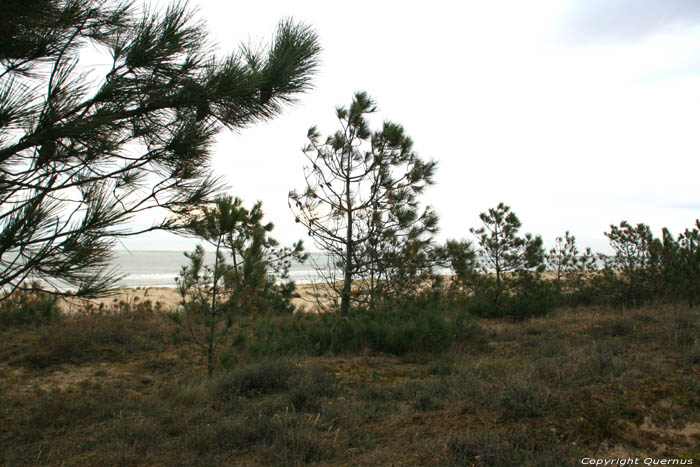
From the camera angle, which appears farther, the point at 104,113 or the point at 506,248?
the point at 506,248

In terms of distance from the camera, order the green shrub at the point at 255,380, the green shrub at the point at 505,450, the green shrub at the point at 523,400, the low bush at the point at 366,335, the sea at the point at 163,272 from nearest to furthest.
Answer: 1. the green shrub at the point at 505,450
2. the green shrub at the point at 523,400
3. the green shrub at the point at 255,380
4. the low bush at the point at 366,335
5. the sea at the point at 163,272

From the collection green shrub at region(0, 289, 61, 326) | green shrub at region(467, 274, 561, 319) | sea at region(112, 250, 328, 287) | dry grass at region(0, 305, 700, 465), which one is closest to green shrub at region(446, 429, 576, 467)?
dry grass at region(0, 305, 700, 465)

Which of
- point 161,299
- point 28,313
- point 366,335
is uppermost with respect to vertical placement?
point 161,299

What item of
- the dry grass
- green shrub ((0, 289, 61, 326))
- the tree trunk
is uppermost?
the tree trunk

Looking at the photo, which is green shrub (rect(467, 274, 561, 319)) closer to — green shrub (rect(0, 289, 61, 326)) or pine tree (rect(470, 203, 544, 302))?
pine tree (rect(470, 203, 544, 302))

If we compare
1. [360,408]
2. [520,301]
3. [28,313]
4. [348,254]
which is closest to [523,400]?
[360,408]

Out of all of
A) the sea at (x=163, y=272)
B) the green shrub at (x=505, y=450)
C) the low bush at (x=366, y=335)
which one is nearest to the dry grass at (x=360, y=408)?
the green shrub at (x=505, y=450)

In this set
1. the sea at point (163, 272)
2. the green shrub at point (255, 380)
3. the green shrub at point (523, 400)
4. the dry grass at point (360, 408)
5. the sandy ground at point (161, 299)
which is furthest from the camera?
the sea at point (163, 272)

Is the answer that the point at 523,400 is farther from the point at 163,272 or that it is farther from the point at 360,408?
the point at 163,272

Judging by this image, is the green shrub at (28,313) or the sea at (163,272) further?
the sea at (163,272)

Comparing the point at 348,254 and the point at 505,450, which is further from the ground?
the point at 348,254

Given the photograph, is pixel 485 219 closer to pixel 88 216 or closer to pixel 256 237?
pixel 256 237

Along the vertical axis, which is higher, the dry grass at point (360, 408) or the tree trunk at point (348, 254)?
the tree trunk at point (348, 254)

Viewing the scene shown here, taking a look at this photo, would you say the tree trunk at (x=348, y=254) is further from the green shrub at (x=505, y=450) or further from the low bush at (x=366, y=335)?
the green shrub at (x=505, y=450)
